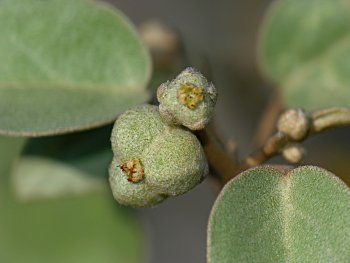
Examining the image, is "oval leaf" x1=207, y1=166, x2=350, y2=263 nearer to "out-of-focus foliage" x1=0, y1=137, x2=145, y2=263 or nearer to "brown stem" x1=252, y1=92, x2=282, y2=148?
"brown stem" x1=252, y1=92, x2=282, y2=148

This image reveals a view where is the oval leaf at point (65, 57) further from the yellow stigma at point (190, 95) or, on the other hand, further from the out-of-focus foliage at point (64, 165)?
the yellow stigma at point (190, 95)

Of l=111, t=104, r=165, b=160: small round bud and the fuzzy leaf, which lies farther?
the fuzzy leaf

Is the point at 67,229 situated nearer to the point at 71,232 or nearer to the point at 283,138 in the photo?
the point at 71,232

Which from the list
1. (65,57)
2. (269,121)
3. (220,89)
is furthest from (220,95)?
(65,57)

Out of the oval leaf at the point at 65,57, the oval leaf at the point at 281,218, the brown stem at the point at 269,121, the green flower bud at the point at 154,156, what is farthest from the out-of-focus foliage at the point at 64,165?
the oval leaf at the point at 281,218

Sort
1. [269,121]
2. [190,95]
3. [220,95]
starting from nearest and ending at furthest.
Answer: [190,95]
[269,121]
[220,95]

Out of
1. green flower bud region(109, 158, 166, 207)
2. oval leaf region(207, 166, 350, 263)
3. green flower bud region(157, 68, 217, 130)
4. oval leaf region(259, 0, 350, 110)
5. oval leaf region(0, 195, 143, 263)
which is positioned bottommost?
oval leaf region(0, 195, 143, 263)

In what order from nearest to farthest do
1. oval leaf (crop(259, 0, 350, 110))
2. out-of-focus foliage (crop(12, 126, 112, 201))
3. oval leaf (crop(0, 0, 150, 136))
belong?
1. oval leaf (crop(0, 0, 150, 136))
2. out-of-focus foliage (crop(12, 126, 112, 201))
3. oval leaf (crop(259, 0, 350, 110))

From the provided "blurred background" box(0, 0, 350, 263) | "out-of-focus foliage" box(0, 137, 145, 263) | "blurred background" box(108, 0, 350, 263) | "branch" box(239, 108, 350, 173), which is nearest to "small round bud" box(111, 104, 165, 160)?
"branch" box(239, 108, 350, 173)
